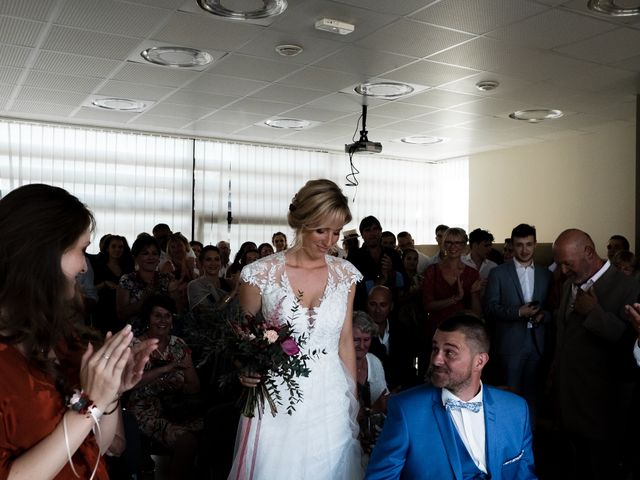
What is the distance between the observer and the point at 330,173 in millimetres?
12781

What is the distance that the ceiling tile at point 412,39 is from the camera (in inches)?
223

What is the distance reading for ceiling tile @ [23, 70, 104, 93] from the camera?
736 cm

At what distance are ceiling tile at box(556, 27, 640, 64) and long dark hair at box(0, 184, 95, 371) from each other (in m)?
5.36

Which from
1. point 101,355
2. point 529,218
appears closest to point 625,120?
point 529,218

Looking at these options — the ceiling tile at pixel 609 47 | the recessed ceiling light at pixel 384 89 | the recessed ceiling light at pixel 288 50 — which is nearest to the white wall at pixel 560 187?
the ceiling tile at pixel 609 47

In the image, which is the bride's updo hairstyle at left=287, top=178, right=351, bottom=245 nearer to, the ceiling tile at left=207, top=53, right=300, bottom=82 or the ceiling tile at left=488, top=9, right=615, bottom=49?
the ceiling tile at left=488, top=9, right=615, bottom=49

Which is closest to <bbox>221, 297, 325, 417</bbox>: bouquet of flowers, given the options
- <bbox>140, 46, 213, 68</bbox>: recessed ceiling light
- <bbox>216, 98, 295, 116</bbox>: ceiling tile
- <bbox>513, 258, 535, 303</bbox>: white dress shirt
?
<bbox>513, 258, 535, 303</bbox>: white dress shirt

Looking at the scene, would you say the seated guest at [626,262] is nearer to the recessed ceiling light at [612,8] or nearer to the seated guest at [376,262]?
the seated guest at [376,262]

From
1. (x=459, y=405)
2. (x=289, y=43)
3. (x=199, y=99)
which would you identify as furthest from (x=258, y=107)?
(x=459, y=405)

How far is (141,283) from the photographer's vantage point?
5.57 meters

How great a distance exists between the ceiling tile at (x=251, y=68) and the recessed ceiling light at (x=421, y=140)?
4.01 meters

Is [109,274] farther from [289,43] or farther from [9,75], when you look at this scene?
[289,43]

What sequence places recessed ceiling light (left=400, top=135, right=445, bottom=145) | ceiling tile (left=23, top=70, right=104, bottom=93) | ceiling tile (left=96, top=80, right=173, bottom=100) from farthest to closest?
1. recessed ceiling light (left=400, top=135, right=445, bottom=145)
2. ceiling tile (left=96, top=80, right=173, bottom=100)
3. ceiling tile (left=23, top=70, right=104, bottom=93)

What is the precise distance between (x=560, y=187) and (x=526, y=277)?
→ 21.3 feet
